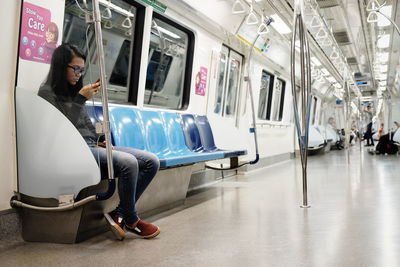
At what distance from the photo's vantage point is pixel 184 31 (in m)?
5.51

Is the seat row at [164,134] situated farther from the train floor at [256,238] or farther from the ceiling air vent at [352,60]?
the ceiling air vent at [352,60]

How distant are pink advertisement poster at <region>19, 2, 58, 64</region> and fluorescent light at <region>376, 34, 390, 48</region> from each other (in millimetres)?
8213

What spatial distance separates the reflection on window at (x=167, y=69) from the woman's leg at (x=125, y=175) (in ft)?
9.19

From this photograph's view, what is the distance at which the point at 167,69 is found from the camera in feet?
19.5

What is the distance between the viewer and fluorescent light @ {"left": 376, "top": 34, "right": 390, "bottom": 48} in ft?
30.7

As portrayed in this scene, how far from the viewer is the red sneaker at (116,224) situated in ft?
8.80

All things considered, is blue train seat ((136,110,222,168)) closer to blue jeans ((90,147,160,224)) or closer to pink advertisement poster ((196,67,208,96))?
blue jeans ((90,147,160,224))

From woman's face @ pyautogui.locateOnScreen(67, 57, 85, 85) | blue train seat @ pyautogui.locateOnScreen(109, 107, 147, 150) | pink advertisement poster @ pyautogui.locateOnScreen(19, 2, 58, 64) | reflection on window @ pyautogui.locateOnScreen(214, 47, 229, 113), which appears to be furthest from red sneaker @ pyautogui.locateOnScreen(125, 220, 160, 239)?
reflection on window @ pyautogui.locateOnScreen(214, 47, 229, 113)

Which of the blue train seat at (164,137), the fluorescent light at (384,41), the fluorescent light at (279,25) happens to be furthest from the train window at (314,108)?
the blue train seat at (164,137)

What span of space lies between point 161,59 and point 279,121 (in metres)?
5.89

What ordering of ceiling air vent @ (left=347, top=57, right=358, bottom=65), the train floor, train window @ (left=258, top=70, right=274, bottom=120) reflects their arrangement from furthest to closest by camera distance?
ceiling air vent @ (left=347, top=57, right=358, bottom=65) < train window @ (left=258, top=70, right=274, bottom=120) < the train floor

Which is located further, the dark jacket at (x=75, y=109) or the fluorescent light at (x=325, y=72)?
the fluorescent light at (x=325, y=72)

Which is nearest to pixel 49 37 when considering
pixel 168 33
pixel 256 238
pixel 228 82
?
pixel 256 238

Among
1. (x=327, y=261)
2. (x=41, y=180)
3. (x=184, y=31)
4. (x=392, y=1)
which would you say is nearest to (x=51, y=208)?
(x=41, y=180)
